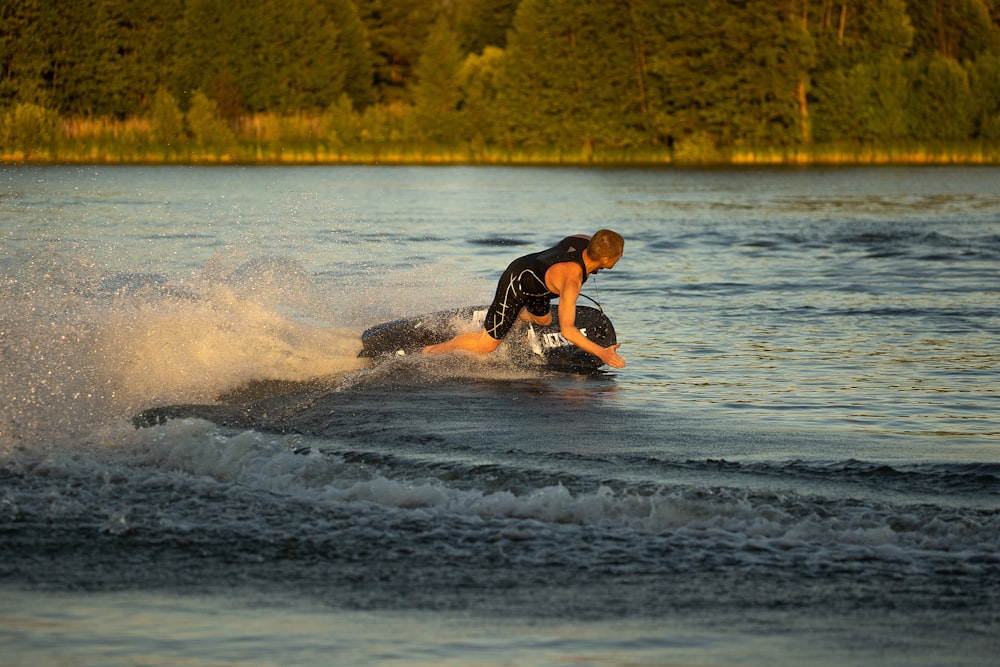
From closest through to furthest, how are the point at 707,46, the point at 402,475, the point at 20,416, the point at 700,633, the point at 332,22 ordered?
the point at 700,633, the point at 402,475, the point at 20,416, the point at 707,46, the point at 332,22

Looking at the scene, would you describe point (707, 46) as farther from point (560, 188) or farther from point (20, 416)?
point (20, 416)

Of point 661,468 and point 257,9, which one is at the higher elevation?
point 257,9

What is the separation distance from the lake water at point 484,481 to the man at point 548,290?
1.19 feet

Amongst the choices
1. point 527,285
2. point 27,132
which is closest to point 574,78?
point 27,132

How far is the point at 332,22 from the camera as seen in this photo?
81.0 metres

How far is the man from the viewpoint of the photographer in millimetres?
10336

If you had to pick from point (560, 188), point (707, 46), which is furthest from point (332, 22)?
point (560, 188)

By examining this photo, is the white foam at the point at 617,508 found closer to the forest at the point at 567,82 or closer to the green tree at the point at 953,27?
the forest at the point at 567,82

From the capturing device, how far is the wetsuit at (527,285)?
10.8 m

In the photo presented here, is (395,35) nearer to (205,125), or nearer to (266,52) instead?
(266,52)

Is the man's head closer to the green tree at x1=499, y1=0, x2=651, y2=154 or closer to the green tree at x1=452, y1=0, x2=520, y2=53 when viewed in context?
the green tree at x1=499, y1=0, x2=651, y2=154

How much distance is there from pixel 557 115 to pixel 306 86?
51.9ft

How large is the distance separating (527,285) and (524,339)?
949 millimetres

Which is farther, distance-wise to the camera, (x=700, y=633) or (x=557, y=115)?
(x=557, y=115)
